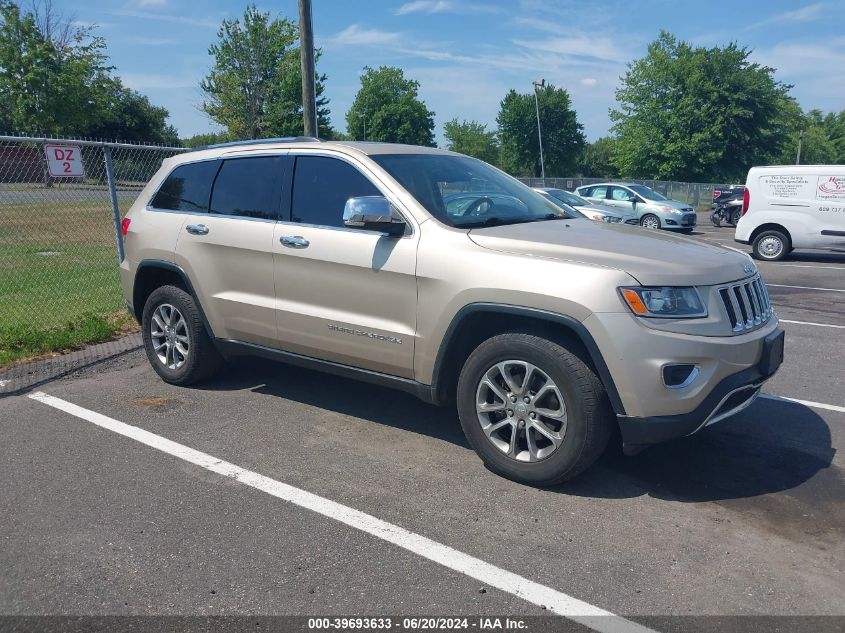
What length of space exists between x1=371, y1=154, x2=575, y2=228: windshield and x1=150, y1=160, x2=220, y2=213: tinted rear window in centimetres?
156

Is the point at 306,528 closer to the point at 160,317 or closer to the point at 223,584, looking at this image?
the point at 223,584

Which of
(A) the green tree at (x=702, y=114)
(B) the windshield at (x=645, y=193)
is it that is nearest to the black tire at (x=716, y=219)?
(B) the windshield at (x=645, y=193)

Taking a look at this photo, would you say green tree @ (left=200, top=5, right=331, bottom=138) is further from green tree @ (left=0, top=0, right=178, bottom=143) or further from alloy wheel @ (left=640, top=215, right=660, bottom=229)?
alloy wheel @ (left=640, top=215, right=660, bottom=229)

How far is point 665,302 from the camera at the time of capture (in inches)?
140

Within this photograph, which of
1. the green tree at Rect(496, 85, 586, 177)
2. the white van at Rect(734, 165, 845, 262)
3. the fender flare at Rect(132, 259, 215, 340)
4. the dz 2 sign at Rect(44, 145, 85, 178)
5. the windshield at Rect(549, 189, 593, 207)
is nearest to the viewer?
the fender flare at Rect(132, 259, 215, 340)

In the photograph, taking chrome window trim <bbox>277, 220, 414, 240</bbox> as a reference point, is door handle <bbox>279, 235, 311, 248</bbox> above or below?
below

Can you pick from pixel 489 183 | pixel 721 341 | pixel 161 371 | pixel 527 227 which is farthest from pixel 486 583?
pixel 161 371

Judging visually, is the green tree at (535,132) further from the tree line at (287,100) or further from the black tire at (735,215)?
the black tire at (735,215)

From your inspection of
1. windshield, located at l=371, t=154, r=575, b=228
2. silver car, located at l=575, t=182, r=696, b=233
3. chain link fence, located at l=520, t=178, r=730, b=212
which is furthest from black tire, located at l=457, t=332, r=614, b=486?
chain link fence, located at l=520, t=178, r=730, b=212

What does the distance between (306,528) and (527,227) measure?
2.14m

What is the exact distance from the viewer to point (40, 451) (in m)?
4.46

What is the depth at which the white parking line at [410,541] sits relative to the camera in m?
2.82

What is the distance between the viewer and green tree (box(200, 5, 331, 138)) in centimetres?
4362

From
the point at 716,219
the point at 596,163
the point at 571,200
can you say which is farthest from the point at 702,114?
the point at 596,163
